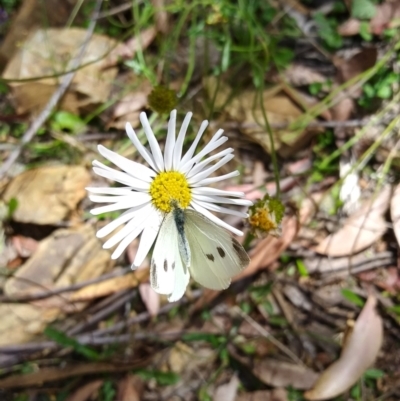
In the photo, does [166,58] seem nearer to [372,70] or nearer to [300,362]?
[372,70]

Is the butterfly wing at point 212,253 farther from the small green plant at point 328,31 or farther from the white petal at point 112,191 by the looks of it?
the small green plant at point 328,31

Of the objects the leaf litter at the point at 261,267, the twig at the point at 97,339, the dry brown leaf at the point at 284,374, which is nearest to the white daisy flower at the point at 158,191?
the leaf litter at the point at 261,267

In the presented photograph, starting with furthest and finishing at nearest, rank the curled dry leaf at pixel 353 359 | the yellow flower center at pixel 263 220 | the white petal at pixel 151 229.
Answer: the curled dry leaf at pixel 353 359
the yellow flower center at pixel 263 220
the white petal at pixel 151 229

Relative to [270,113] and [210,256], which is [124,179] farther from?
[270,113]

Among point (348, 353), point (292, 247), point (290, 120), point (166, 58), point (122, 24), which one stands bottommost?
point (348, 353)

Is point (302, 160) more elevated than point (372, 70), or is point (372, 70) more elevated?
point (372, 70)

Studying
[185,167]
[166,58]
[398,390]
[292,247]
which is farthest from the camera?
[166,58]

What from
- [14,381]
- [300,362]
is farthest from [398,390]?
[14,381]

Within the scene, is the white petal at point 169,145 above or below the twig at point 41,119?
below
